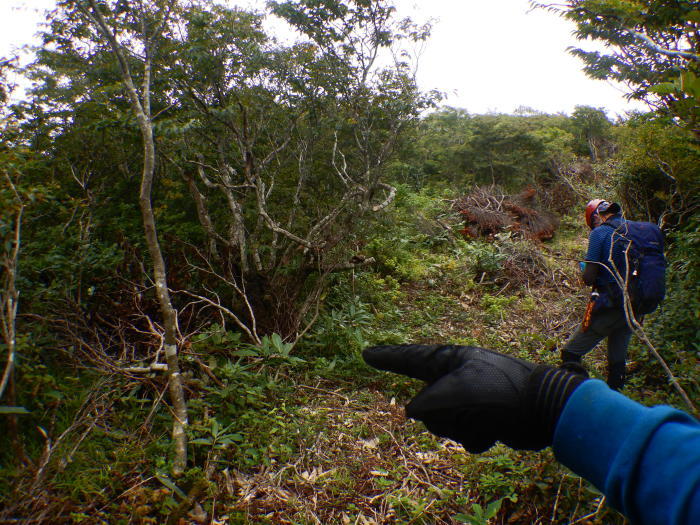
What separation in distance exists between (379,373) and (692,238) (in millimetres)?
4126

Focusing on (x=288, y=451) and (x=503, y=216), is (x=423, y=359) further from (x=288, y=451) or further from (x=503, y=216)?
(x=503, y=216)

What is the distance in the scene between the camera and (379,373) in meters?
4.04

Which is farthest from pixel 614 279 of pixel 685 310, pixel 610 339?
pixel 685 310

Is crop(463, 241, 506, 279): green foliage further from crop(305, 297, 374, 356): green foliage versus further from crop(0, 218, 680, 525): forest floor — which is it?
crop(305, 297, 374, 356): green foliage

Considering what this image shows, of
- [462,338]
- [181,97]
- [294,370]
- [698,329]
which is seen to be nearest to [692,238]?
[698,329]

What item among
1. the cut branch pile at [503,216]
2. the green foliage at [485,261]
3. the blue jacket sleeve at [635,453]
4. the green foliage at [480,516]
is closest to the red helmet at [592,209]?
the green foliage at [480,516]

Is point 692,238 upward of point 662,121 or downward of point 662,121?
downward

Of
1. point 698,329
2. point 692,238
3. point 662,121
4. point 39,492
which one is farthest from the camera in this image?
point 692,238

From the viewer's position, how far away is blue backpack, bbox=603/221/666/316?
3.28 meters

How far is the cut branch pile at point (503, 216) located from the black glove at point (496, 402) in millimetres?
9598

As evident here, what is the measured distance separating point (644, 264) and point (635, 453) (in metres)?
3.27

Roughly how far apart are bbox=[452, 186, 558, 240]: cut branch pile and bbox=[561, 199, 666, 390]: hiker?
6598mm

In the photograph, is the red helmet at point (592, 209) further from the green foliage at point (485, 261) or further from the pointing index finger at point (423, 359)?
the green foliage at point (485, 261)

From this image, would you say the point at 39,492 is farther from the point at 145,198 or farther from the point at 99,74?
the point at 99,74
